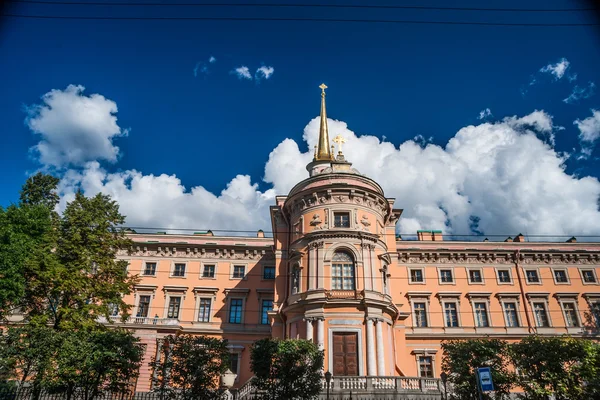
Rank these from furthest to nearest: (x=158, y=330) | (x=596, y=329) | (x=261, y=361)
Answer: (x=596, y=329) < (x=158, y=330) < (x=261, y=361)

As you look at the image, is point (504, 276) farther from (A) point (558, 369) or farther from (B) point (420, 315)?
(A) point (558, 369)

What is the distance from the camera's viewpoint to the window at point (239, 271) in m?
38.8

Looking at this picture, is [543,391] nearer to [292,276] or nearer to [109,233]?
[292,276]

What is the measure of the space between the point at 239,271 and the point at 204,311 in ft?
16.0

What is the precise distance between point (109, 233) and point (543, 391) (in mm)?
27141

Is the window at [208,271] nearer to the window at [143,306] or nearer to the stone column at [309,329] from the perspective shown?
the window at [143,306]

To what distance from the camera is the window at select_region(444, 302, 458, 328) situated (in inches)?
1444

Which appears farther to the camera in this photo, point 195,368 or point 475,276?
point 475,276

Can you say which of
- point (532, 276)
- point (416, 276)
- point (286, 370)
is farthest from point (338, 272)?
point (532, 276)

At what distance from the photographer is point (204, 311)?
37344 millimetres

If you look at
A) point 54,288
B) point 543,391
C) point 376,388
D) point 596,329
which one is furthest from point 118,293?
point 596,329

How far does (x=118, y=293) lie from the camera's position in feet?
85.8

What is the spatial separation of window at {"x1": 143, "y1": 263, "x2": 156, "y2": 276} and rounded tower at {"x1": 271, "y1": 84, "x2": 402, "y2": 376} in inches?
520

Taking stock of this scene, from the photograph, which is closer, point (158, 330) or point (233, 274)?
point (158, 330)
